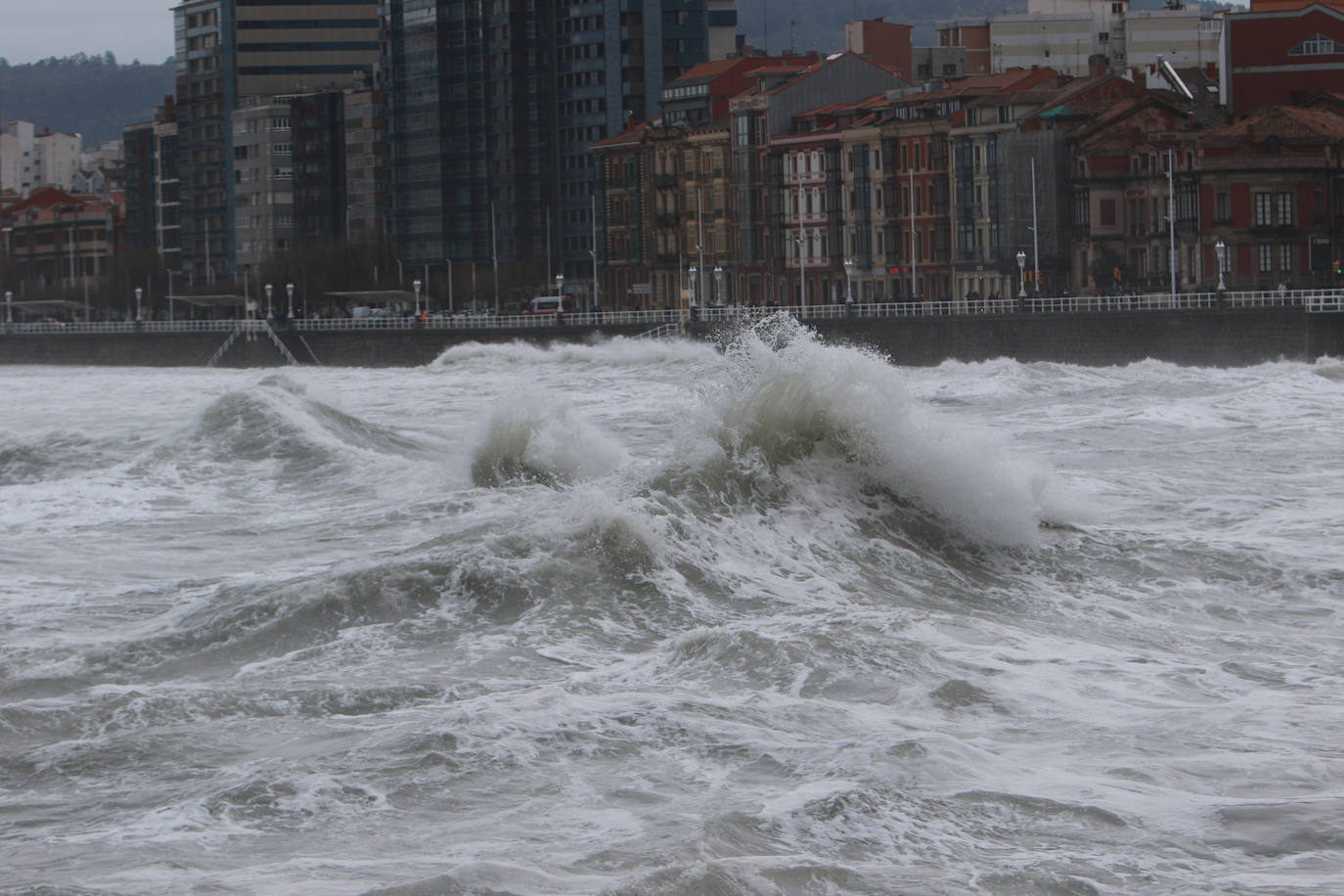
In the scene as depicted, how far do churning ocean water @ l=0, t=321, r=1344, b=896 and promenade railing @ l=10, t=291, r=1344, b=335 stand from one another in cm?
3466

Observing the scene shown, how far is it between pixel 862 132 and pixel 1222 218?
2495cm

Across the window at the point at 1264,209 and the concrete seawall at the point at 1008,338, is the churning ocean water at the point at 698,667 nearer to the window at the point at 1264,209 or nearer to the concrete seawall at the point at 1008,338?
the concrete seawall at the point at 1008,338

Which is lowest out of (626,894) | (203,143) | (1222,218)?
(626,894)

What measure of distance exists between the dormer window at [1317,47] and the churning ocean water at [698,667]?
55.9 m

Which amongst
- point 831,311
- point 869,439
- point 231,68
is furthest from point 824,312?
point 231,68

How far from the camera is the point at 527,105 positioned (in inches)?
4978

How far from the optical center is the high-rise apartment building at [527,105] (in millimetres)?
125250

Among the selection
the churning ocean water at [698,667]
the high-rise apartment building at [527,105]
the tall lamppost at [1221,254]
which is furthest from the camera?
the high-rise apartment building at [527,105]

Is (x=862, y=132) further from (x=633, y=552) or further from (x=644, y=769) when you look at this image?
(x=644, y=769)

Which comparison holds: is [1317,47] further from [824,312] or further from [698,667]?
[698,667]

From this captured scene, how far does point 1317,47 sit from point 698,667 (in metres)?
73.3

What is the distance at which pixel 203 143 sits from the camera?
509ft

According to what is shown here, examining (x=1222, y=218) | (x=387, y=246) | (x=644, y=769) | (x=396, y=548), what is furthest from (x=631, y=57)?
(x=644, y=769)

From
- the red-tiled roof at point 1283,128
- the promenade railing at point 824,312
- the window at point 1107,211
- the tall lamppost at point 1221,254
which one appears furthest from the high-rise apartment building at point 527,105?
the tall lamppost at point 1221,254
